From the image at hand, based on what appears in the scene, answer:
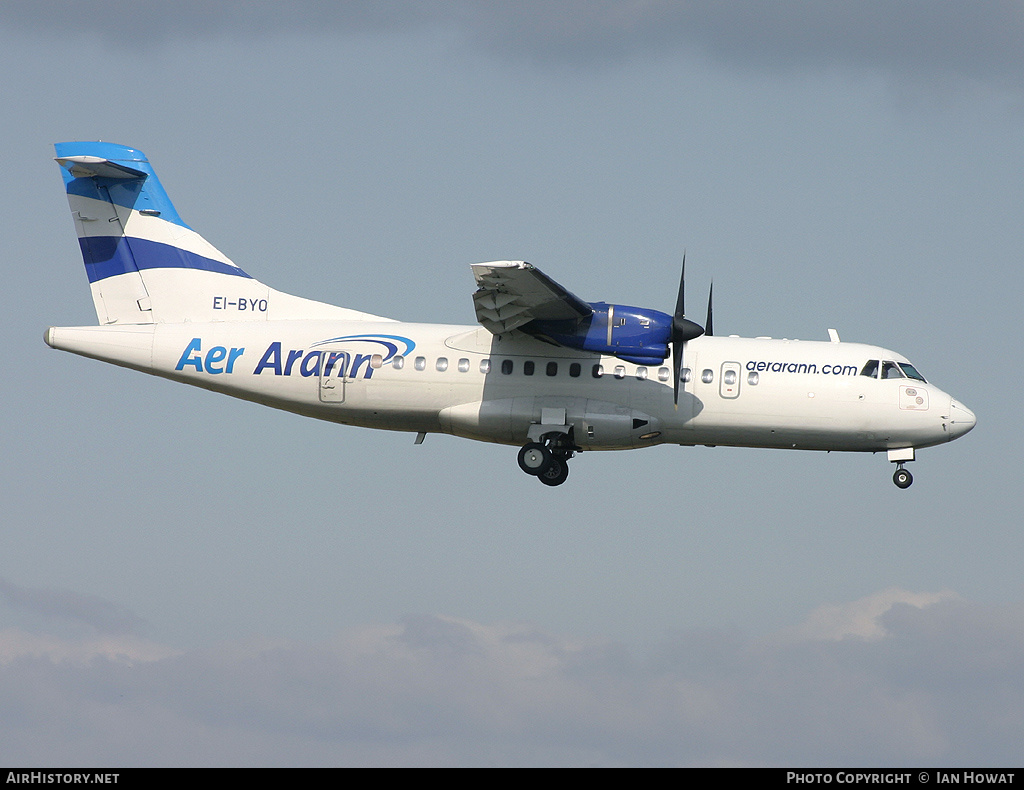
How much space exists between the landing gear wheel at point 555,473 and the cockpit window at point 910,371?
8464 millimetres

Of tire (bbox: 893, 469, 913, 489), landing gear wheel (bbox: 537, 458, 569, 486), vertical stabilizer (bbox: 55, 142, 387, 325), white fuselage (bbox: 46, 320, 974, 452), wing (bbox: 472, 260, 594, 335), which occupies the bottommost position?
landing gear wheel (bbox: 537, 458, 569, 486)

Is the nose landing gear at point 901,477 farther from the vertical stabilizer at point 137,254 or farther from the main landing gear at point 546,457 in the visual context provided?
the vertical stabilizer at point 137,254

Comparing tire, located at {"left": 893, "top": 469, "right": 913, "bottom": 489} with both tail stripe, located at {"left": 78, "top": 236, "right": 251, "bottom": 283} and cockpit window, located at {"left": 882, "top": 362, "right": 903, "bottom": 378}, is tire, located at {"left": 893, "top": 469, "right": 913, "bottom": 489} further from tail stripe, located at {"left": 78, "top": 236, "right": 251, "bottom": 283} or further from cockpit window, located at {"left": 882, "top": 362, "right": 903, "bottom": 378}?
tail stripe, located at {"left": 78, "top": 236, "right": 251, "bottom": 283}

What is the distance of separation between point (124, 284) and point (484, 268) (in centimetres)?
1047

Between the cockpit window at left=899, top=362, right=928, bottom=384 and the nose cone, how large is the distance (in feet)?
3.05

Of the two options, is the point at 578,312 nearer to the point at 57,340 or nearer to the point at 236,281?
the point at 236,281

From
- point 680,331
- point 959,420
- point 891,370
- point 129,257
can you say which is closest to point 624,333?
point 680,331

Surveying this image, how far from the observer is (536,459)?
A: 30391mm

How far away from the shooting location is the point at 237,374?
31.3 meters

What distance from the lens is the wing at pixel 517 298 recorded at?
2772 cm

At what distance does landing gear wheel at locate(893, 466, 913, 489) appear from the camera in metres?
31.5

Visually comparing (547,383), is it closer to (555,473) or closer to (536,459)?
(536,459)

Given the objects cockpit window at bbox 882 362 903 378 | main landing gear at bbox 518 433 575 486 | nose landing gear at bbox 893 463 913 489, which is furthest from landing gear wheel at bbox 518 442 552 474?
nose landing gear at bbox 893 463 913 489
